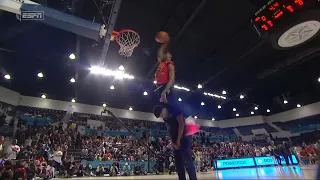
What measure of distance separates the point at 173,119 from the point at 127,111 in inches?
858

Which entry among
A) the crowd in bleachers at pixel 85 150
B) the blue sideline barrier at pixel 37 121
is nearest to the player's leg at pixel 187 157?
the crowd in bleachers at pixel 85 150

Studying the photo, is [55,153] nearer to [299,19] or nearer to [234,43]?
[234,43]

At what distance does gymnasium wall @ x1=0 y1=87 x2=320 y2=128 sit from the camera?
17.3 m

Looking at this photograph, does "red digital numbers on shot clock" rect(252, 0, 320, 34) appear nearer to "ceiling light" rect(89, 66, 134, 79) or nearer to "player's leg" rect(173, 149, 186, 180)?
"player's leg" rect(173, 149, 186, 180)

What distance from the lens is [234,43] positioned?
10734 millimetres

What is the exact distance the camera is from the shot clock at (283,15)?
5.33m

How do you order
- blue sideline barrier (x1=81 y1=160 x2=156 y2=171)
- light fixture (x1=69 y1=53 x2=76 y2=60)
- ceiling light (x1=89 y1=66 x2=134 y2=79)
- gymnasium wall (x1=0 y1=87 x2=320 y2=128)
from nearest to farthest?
1. light fixture (x1=69 y1=53 x2=76 y2=60)
2. ceiling light (x1=89 y1=66 x2=134 y2=79)
3. blue sideline barrier (x1=81 y1=160 x2=156 y2=171)
4. gymnasium wall (x1=0 y1=87 x2=320 y2=128)

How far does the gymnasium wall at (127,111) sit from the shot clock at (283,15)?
1791cm

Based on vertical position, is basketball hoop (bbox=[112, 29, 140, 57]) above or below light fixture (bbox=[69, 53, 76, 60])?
below

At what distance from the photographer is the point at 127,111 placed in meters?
23.8

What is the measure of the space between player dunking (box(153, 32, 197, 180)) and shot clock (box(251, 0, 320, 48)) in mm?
4559

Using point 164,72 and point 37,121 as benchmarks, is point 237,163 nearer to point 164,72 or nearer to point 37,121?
point 164,72

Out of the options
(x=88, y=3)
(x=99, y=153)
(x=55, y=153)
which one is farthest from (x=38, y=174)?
(x=88, y=3)

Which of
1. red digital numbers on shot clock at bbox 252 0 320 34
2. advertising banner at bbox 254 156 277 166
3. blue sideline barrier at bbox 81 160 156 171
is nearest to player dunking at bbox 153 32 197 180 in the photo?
red digital numbers on shot clock at bbox 252 0 320 34
